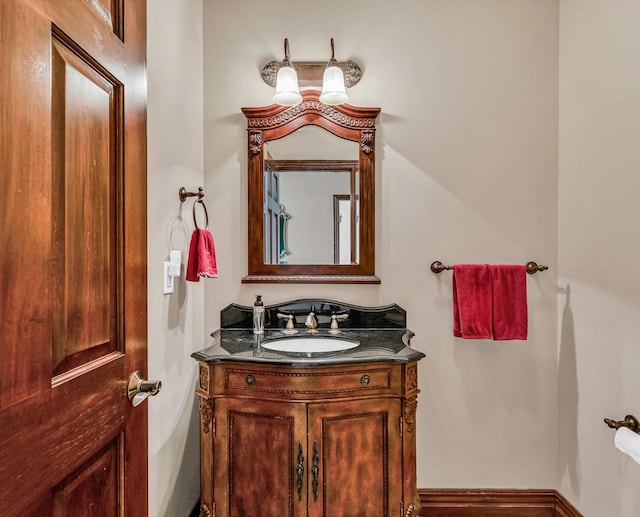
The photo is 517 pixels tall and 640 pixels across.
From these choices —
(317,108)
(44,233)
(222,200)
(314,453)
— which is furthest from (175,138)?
(314,453)

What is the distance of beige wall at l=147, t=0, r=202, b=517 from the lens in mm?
1456

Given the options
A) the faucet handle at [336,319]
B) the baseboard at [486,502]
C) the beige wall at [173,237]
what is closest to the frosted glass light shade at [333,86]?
the beige wall at [173,237]

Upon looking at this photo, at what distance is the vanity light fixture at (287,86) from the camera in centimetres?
193

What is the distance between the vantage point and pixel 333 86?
76.0 inches

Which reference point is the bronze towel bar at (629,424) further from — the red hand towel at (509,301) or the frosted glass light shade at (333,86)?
the frosted glass light shade at (333,86)

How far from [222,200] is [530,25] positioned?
177cm

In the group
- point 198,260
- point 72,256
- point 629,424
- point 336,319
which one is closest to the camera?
point 72,256

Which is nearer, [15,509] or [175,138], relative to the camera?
[15,509]

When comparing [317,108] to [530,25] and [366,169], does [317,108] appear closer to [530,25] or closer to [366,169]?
[366,169]

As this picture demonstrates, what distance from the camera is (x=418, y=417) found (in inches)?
81.0

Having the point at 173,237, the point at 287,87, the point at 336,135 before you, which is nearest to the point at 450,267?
the point at 336,135

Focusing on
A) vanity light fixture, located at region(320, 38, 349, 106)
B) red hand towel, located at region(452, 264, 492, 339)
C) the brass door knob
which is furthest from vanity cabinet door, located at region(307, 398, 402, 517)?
vanity light fixture, located at region(320, 38, 349, 106)

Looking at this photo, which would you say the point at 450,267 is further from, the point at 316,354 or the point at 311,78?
the point at 311,78

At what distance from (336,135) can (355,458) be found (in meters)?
1.46
